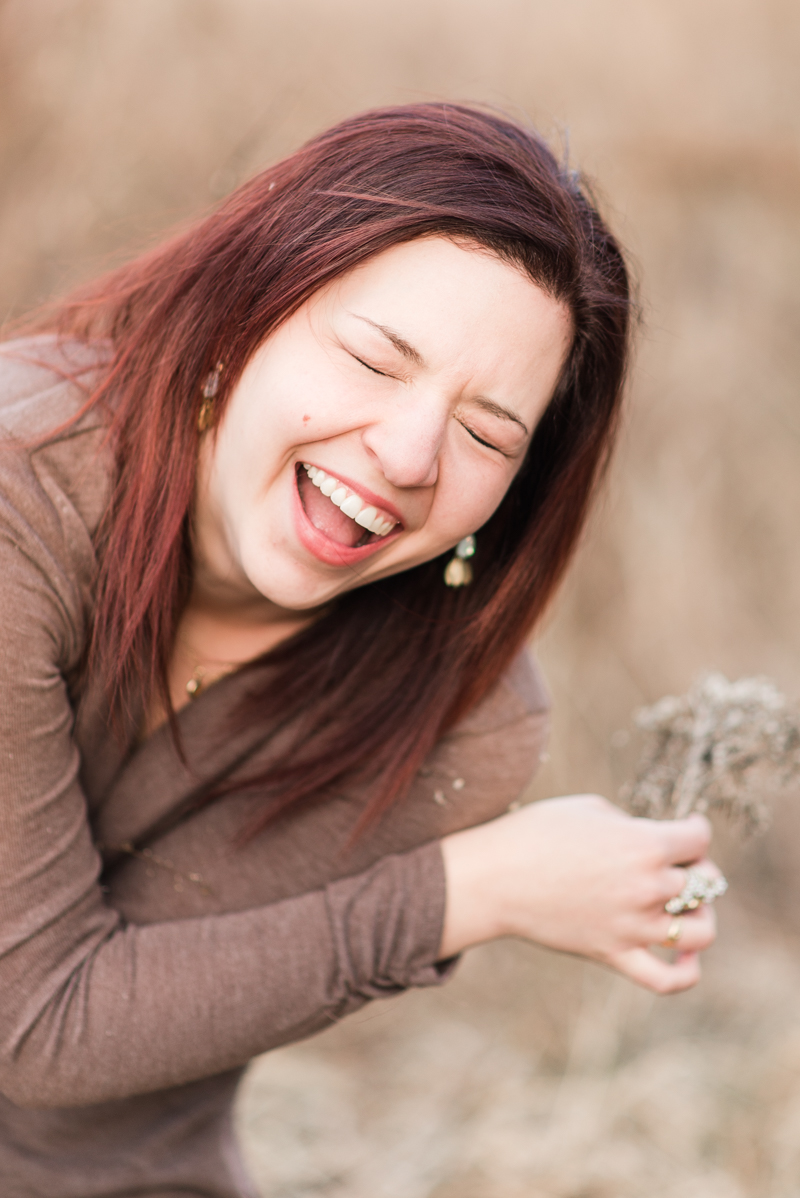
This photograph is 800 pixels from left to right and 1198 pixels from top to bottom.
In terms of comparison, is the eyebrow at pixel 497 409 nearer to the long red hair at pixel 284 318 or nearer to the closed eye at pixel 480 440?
the closed eye at pixel 480 440

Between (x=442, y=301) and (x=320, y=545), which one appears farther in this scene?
(x=320, y=545)

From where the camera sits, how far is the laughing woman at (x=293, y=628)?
1322 millimetres

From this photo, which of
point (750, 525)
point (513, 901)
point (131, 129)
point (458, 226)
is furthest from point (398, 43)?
point (513, 901)

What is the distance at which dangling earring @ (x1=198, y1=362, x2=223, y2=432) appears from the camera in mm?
1403

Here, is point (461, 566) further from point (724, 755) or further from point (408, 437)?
point (724, 755)

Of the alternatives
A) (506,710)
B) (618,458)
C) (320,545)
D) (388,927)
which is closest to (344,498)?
(320,545)

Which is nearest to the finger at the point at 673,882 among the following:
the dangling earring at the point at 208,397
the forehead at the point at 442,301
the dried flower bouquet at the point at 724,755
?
the dried flower bouquet at the point at 724,755

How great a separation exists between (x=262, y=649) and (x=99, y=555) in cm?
38

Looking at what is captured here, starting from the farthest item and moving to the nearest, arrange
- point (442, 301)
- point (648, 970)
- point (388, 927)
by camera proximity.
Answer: point (648, 970)
point (388, 927)
point (442, 301)

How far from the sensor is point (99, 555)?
1.41 metres

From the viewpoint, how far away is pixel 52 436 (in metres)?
1.36

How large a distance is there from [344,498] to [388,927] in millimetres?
639

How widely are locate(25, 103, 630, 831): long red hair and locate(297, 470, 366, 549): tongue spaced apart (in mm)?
168

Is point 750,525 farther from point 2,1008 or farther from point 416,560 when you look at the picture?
point 2,1008
